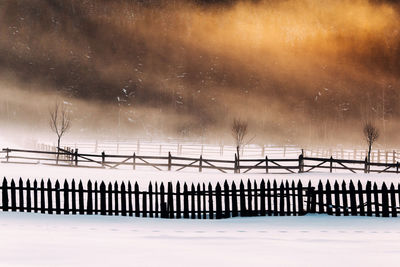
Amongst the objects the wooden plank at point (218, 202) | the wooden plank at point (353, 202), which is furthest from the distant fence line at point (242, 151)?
the wooden plank at point (218, 202)

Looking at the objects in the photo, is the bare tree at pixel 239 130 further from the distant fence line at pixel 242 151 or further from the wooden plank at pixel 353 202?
the wooden plank at pixel 353 202

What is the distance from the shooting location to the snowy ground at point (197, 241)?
8914 mm

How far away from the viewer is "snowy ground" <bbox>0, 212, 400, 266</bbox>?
351 inches

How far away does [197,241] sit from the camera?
11070 millimetres

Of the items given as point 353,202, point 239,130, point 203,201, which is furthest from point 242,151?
point 203,201

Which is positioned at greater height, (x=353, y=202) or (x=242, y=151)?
(x=242, y=151)

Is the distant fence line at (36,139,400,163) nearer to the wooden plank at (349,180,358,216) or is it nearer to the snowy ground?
the wooden plank at (349,180,358,216)

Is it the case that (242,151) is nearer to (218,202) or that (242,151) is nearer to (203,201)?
(203,201)

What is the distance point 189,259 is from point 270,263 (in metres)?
1.46

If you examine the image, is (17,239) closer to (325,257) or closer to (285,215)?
(325,257)

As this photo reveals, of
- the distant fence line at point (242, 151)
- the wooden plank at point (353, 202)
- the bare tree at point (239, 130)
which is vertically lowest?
the wooden plank at point (353, 202)

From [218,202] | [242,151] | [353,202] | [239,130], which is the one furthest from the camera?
[239,130]

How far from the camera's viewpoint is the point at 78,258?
888 cm

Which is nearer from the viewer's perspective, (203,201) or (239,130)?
(203,201)
